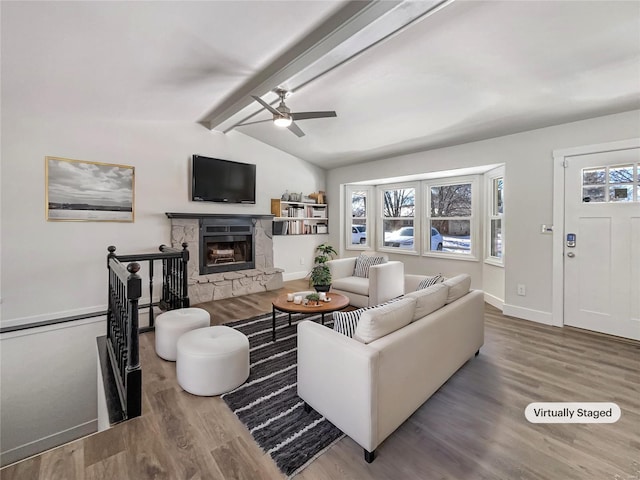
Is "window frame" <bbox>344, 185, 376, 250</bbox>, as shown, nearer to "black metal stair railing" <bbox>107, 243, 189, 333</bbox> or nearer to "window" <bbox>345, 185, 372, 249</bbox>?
"window" <bbox>345, 185, 372, 249</bbox>

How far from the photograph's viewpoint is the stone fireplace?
15.8ft

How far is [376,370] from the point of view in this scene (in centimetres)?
155

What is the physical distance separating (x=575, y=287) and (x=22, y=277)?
6680 mm

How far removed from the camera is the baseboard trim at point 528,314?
12.3 feet

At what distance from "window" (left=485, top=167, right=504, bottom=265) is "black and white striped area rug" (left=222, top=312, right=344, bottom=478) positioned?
3534 millimetres

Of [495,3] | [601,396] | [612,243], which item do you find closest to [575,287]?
[612,243]

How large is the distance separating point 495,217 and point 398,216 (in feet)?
6.27

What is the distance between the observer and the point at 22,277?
→ 3635 mm

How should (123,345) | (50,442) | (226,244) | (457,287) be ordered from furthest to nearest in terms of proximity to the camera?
1. (226,244)
2. (50,442)
3. (457,287)
4. (123,345)

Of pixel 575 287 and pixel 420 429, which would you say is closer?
pixel 420 429

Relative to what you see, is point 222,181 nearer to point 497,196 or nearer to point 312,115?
point 312,115

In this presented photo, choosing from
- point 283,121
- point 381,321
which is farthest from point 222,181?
A: point 381,321

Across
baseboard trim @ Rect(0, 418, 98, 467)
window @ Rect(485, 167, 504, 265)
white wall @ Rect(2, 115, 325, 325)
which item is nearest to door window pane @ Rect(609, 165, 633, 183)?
window @ Rect(485, 167, 504, 265)

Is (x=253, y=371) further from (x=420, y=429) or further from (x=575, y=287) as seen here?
(x=575, y=287)
